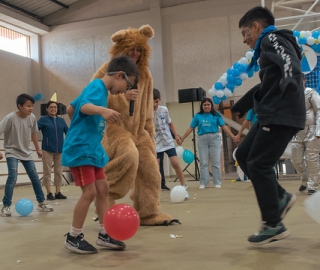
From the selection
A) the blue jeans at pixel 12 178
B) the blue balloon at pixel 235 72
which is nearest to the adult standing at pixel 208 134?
the blue balloon at pixel 235 72

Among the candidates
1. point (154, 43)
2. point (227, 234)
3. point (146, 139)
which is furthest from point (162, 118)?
point (154, 43)

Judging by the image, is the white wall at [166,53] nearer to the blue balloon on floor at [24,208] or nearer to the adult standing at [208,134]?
the adult standing at [208,134]

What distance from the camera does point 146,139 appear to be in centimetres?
354

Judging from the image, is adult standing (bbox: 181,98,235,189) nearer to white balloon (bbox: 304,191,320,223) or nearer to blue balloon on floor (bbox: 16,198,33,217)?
blue balloon on floor (bbox: 16,198,33,217)

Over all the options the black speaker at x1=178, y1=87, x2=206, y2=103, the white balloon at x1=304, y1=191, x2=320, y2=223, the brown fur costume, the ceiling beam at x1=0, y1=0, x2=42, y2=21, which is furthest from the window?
the white balloon at x1=304, y1=191, x2=320, y2=223

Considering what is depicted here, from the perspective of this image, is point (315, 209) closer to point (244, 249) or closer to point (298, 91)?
point (244, 249)

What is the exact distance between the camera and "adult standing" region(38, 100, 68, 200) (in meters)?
6.47

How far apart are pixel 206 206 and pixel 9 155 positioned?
243 centimetres

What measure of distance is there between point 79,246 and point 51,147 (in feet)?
13.6

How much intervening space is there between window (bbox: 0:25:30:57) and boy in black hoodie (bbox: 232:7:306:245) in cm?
1227

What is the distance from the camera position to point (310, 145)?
5387 millimetres

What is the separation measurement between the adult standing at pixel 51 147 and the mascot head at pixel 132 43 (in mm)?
3289

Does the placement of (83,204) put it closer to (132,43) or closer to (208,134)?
(132,43)

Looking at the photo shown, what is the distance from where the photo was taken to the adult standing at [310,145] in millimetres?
5211
